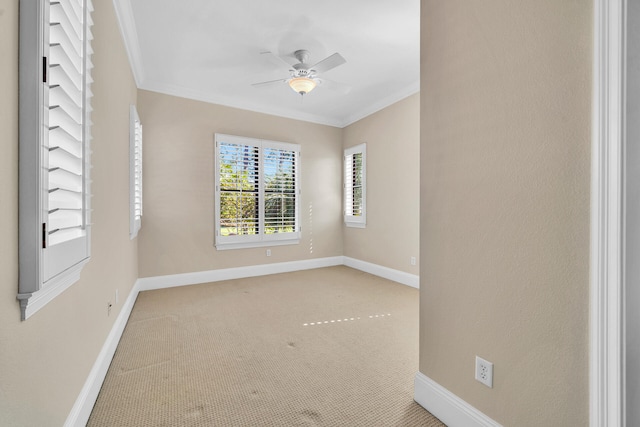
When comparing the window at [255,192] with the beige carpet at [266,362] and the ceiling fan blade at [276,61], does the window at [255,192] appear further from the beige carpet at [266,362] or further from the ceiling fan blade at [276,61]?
the ceiling fan blade at [276,61]

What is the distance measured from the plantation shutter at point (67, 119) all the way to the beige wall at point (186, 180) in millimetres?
2864

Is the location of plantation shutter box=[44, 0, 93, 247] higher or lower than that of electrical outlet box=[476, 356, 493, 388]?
higher

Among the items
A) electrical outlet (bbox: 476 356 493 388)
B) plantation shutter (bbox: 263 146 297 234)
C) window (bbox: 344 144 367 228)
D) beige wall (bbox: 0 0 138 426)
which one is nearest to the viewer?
beige wall (bbox: 0 0 138 426)

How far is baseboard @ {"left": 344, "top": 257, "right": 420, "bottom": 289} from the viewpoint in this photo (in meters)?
4.15

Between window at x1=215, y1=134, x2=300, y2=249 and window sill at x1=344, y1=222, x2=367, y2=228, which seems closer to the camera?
window at x1=215, y1=134, x2=300, y2=249

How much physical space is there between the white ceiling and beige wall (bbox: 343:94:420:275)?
39 cm

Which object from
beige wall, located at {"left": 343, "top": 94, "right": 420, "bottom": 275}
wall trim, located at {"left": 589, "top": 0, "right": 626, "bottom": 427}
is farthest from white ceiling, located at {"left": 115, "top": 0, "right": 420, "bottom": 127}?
wall trim, located at {"left": 589, "top": 0, "right": 626, "bottom": 427}

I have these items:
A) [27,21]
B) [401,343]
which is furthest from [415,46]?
[27,21]

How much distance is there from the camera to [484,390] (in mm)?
1348

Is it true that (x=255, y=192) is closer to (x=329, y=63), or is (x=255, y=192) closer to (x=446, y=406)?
(x=329, y=63)

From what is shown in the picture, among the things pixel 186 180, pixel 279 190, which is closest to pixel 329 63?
pixel 279 190

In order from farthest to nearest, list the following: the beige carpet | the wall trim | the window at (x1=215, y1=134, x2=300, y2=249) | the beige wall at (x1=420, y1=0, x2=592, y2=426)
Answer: the window at (x1=215, y1=134, x2=300, y2=249)
the beige carpet
the beige wall at (x1=420, y1=0, x2=592, y2=426)
the wall trim

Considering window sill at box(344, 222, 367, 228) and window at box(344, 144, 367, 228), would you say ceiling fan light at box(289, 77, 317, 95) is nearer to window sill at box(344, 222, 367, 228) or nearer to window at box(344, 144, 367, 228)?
window at box(344, 144, 367, 228)

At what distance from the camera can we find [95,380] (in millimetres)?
1702
